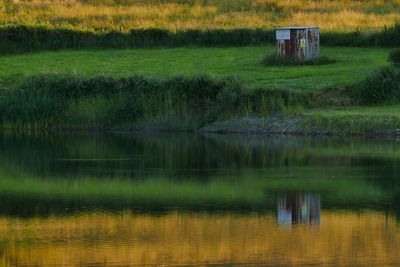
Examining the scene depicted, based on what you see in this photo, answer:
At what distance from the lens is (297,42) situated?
4872 cm

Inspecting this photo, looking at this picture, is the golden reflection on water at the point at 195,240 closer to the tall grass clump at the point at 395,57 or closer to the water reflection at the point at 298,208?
the water reflection at the point at 298,208

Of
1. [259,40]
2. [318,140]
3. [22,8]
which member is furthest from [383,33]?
[22,8]

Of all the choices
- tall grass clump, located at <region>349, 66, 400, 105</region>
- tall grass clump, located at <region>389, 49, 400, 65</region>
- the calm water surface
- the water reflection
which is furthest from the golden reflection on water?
tall grass clump, located at <region>389, 49, 400, 65</region>

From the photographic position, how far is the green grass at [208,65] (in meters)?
43.5

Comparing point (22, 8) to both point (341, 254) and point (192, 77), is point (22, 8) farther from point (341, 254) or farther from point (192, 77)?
point (341, 254)

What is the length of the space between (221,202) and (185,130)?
17.1 metres

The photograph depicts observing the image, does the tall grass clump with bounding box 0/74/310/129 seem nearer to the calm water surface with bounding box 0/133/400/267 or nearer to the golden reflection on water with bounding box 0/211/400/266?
the calm water surface with bounding box 0/133/400/267

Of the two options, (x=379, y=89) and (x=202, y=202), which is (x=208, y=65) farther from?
(x=202, y=202)

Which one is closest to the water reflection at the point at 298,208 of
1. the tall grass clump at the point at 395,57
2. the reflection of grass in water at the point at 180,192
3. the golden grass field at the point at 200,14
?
the reflection of grass in water at the point at 180,192

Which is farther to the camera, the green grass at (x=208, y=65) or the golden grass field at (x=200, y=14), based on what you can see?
the golden grass field at (x=200, y=14)

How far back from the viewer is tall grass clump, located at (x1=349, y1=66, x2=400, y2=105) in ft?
135

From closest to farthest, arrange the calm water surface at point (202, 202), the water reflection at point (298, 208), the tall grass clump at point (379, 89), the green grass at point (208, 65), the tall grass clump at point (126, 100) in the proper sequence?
the calm water surface at point (202, 202) < the water reflection at point (298, 208) < the tall grass clump at point (126, 100) < the tall grass clump at point (379, 89) < the green grass at point (208, 65)

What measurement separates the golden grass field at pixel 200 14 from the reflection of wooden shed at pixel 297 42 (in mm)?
7270

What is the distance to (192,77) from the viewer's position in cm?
4156
